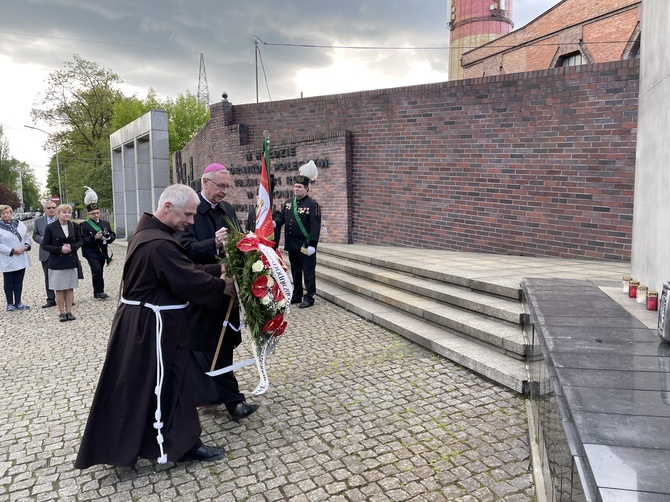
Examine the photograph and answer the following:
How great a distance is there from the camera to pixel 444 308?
5.71 metres

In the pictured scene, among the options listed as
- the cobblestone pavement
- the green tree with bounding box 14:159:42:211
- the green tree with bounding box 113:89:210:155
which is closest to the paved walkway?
the cobblestone pavement

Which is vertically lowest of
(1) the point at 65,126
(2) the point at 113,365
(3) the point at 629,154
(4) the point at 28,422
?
(4) the point at 28,422

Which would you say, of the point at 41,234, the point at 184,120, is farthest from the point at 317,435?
the point at 184,120

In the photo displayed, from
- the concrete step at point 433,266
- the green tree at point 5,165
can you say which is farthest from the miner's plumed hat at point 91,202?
the green tree at point 5,165

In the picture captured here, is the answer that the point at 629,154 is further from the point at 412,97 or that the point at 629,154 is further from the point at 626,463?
the point at 626,463

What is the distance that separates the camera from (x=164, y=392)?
9.61 ft

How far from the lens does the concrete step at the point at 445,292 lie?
495 cm

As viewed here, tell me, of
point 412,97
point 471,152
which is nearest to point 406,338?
point 471,152

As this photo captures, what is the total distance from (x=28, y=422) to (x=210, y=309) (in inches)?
67.9

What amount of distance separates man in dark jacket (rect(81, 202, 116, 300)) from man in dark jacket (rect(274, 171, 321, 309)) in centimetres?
348

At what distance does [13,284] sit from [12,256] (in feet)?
1.60

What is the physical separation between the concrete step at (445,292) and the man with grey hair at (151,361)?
3199 millimetres

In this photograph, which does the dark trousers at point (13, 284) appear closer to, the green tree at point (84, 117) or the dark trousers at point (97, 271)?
the dark trousers at point (97, 271)

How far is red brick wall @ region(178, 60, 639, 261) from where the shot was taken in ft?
24.7
